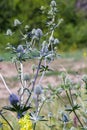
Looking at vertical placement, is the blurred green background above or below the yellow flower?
above

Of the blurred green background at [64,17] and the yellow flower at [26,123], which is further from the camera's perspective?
the blurred green background at [64,17]

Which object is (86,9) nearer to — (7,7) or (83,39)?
(83,39)

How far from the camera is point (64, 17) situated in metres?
18.9

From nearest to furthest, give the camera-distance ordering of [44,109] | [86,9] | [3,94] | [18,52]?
[18,52]
[44,109]
[3,94]
[86,9]

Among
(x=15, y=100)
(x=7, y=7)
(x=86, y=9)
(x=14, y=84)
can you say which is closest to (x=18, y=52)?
(x=15, y=100)

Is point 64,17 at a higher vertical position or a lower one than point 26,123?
higher

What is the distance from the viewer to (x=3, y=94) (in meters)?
6.25

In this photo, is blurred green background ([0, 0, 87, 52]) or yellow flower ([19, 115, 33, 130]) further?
blurred green background ([0, 0, 87, 52])

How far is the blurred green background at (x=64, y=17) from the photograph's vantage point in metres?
17.2

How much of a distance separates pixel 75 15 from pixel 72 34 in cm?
98

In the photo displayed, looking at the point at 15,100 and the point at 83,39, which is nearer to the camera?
the point at 15,100

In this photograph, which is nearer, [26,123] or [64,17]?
[26,123]

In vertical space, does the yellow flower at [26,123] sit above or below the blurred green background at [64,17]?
below

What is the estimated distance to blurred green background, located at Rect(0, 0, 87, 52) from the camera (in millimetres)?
17188
